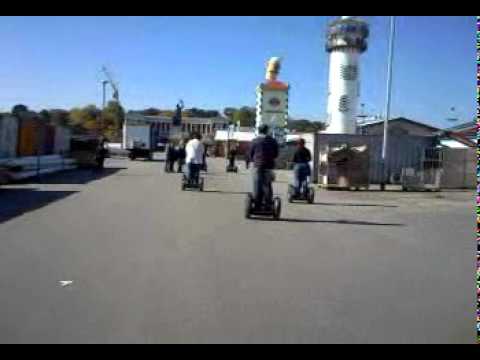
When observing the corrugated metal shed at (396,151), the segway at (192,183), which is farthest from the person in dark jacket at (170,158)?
the segway at (192,183)

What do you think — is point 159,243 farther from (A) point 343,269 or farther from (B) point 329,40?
(B) point 329,40

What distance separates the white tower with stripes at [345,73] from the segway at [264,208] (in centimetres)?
4281

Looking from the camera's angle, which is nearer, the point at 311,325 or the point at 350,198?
the point at 311,325

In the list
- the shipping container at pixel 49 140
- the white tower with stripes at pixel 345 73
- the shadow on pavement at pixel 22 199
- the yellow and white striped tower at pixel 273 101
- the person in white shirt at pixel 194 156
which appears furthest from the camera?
the yellow and white striped tower at pixel 273 101

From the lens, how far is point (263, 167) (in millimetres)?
11977

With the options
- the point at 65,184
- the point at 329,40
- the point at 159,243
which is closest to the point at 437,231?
the point at 159,243

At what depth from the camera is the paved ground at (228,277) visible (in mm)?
4820

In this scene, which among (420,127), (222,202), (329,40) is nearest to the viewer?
(222,202)

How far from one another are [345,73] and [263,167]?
149ft

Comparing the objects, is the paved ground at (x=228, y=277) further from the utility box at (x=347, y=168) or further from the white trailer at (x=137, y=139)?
the white trailer at (x=137, y=139)

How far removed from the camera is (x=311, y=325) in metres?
4.96
